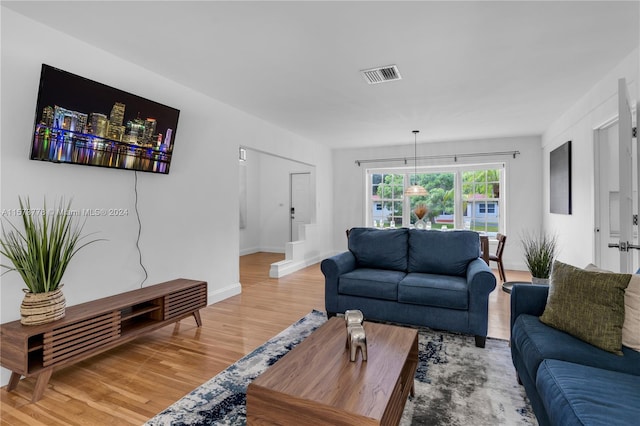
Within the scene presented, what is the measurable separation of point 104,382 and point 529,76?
14.9 feet

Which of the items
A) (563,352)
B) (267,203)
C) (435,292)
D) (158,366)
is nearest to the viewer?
(563,352)

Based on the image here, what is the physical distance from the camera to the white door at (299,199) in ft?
26.7

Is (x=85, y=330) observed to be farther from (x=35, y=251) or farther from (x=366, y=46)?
(x=366, y=46)

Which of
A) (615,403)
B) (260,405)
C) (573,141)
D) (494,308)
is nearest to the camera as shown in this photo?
(615,403)

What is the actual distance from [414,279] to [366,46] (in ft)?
6.95

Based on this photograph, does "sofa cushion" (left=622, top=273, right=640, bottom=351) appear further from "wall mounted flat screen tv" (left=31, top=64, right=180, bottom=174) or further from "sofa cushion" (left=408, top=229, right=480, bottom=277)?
"wall mounted flat screen tv" (left=31, top=64, right=180, bottom=174)

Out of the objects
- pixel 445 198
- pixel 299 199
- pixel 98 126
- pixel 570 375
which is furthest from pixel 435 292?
pixel 299 199

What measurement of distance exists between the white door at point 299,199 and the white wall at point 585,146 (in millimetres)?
5056

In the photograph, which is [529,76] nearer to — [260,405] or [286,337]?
[286,337]

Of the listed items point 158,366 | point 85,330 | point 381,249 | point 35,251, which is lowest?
point 158,366

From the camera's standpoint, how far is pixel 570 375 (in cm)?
143

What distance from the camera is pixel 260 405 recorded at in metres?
1.46

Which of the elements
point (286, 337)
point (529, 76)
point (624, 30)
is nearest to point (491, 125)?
point (529, 76)

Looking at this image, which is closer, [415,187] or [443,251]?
[443,251]
